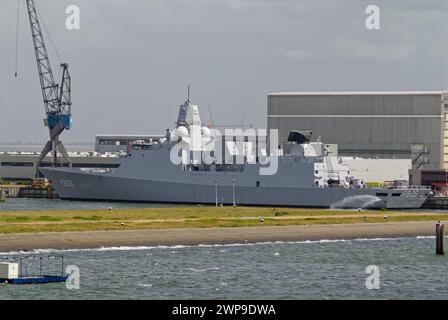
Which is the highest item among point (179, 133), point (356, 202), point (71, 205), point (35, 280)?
point (179, 133)

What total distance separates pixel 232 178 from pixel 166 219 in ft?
122

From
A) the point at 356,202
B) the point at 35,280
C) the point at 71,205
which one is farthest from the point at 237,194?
the point at 35,280

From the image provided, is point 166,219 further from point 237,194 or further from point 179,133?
point 179,133

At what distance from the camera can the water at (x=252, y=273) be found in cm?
4747

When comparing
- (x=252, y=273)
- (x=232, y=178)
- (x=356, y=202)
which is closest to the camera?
(x=252, y=273)

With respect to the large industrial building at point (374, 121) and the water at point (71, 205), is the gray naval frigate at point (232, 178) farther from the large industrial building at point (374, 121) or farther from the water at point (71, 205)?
the large industrial building at point (374, 121)

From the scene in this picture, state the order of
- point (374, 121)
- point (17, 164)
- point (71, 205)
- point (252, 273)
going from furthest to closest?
point (17, 164), point (374, 121), point (71, 205), point (252, 273)

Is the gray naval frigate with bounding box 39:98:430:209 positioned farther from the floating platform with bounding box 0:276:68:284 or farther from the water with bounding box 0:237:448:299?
the floating platform with bounding box 0:276:68:284

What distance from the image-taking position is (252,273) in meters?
54.1

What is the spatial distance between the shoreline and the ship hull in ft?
91.7

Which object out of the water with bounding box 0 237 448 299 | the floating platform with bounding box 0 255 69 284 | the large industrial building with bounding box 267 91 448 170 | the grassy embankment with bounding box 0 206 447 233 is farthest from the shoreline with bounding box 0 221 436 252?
the large industrial building with bounding box 267 91 448 170

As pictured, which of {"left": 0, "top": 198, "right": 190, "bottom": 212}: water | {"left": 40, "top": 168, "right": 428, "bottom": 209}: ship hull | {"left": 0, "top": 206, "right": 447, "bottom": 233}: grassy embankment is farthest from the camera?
{"left": 40, "top": 168, "right": 428, "bottom": 209}: ship hull

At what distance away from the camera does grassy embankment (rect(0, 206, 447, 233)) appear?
67.7 meters
